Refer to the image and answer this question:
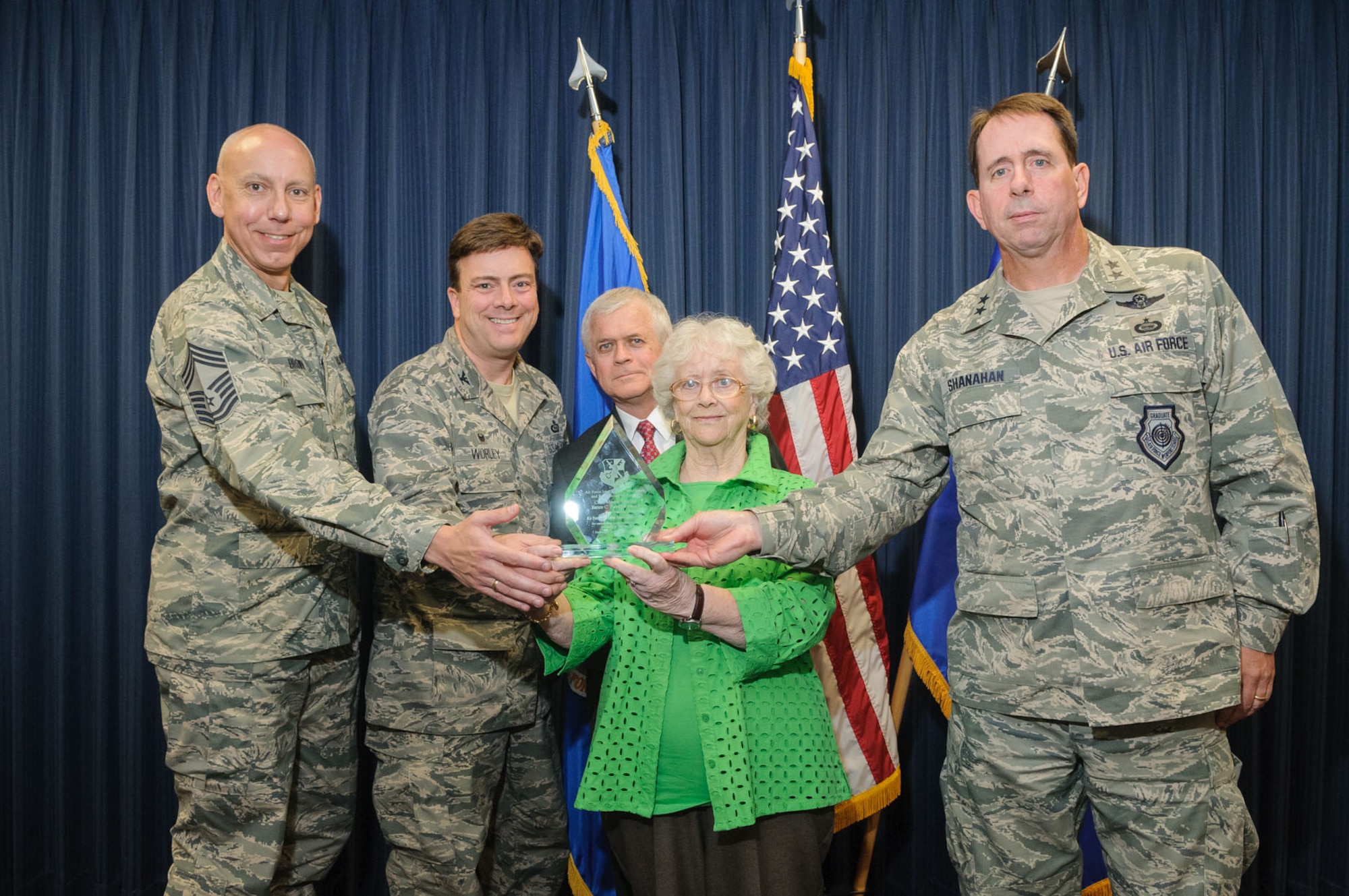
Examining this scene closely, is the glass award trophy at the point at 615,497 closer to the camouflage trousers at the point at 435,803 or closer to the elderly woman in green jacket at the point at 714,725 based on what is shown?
the elderly woman in green jacket at the point at 714,725

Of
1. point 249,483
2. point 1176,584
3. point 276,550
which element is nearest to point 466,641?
point 276,550

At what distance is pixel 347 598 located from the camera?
92.3 inches

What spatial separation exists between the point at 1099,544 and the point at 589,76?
214 centimetres

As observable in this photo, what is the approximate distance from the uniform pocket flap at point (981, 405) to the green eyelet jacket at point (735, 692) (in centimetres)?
40

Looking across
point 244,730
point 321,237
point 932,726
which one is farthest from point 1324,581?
point 321,237

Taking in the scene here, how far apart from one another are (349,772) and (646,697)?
3.60ft

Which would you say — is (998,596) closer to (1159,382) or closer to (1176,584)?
(1176,584)

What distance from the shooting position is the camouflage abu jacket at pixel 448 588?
229cm

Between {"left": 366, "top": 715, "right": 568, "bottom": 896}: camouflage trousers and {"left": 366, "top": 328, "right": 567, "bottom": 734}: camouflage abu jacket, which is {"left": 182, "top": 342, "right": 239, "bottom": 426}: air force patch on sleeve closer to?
{"left": 366, "top": 328, "right": 567, "bottom": 734}: camouflage abu jacket

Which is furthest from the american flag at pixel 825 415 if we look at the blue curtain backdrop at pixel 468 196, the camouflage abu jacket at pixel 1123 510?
the camouflage abu jacket at pixel 1123 510

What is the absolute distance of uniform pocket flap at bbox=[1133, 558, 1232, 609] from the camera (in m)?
1.70

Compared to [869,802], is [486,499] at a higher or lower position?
higher

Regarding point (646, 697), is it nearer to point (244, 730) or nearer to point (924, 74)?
point (244, 730)

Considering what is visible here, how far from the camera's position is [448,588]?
7.73 ft
